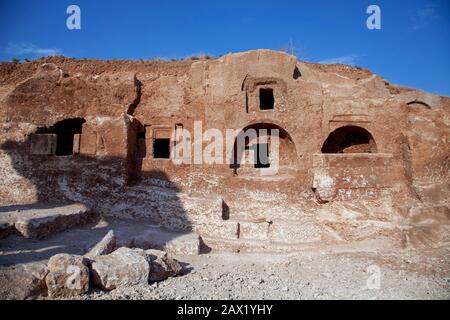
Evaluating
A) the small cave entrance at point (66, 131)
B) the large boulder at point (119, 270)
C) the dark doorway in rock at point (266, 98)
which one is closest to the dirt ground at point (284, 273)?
the large boulder at point (119, 270)

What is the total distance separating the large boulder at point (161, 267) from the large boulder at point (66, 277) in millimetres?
1180

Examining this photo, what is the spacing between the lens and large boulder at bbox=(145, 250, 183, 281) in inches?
223

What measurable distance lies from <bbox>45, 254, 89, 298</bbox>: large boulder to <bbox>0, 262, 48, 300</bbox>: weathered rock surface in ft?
0.34

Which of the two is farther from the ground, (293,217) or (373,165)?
(373,165)

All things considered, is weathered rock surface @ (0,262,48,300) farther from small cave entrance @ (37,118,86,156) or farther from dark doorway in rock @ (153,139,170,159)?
dark doorway in rock @ (153,139,170,159)

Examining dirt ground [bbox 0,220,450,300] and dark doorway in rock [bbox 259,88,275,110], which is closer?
dirt ground [bbox 0,220,450,300]

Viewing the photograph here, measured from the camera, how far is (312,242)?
8.99 m

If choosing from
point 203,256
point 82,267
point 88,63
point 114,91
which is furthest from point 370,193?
point 88,63

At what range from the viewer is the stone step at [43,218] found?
703 cm

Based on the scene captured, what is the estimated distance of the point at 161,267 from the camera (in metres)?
5.80

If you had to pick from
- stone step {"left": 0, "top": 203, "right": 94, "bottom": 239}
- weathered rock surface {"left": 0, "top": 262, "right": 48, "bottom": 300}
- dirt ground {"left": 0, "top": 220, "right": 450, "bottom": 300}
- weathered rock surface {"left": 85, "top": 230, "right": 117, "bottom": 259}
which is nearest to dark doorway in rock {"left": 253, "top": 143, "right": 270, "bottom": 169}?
dirt ground {"left": 0, "top": 220, "right": 450, "bottom": 300}

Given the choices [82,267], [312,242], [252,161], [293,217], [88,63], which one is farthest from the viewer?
[88,63]
